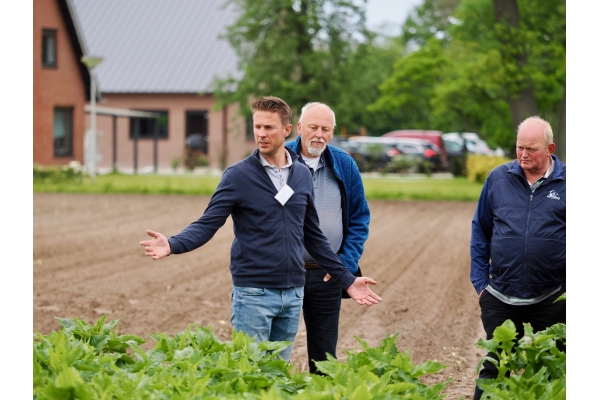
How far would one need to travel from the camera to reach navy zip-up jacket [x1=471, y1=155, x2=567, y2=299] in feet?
15.4

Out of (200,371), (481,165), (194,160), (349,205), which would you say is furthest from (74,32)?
(200,371)

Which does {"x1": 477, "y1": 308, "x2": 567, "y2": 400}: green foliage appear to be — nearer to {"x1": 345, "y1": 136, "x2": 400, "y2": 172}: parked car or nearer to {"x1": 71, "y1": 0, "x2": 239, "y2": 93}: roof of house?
{"x1": 345, "y1": 136, "x2": 400, "y2": 172}: parked car

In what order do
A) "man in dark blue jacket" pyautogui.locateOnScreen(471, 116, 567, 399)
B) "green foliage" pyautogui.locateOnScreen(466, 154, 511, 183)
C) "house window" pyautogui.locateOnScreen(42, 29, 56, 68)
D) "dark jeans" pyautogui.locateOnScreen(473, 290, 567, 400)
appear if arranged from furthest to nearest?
"house window" pyautogui.locateOnScreen(42, 29, 56, 68)
"green foliage" pyautogui.locateOnScreen(466, 154, 511, 183)
"dark jeans" pyautogui.locateOnScreen(473, 290, 567, 400)
"man in dark blue jacket" pyautogui.locateOnScreen(471, 116, 567, 399)

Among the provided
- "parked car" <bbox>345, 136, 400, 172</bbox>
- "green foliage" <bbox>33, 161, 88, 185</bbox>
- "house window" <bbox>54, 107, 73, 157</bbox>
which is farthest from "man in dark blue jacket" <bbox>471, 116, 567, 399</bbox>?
"house window" <bbox>54, 107, 73, 157</bbox>

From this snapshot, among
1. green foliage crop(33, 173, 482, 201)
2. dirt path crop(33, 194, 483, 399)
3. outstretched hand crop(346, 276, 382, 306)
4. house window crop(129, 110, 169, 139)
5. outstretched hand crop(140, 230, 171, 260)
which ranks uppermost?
house window crop(129, 110, 169, 139)

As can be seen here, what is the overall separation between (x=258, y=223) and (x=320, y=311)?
0.98 m

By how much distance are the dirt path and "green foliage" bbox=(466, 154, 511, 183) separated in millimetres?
9692

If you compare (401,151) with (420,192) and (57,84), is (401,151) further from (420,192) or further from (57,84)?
(57,84)

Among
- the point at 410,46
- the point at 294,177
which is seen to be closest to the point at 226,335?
the point at 294,177

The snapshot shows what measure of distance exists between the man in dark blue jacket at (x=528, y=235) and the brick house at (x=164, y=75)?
37.8 m

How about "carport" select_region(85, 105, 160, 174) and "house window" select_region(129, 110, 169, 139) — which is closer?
"carport" select_region(85, 105, 160, 174)

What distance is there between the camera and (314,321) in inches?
204
